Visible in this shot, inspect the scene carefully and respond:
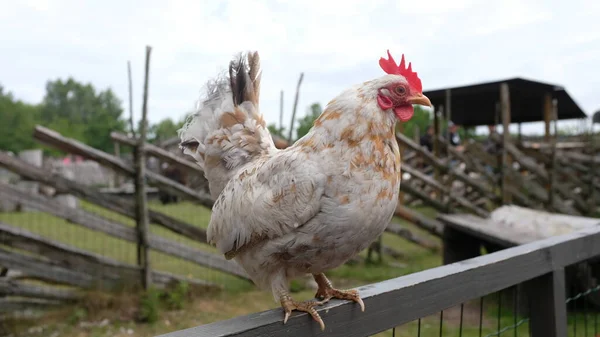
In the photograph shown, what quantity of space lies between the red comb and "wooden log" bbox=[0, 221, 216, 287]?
4.06m

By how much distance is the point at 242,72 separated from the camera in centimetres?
195

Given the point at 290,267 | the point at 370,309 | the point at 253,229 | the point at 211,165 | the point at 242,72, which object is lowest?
the point at 370,309

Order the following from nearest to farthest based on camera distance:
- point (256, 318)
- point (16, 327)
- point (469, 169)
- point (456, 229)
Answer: point (256, 318)
point (16, 327)
point (456, 229)
point (469, 169)

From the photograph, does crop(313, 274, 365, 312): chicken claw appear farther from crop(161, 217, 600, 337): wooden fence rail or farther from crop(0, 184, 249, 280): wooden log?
crop(0, 184, 249, 280): wooden log

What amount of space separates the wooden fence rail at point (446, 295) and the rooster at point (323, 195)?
61mm

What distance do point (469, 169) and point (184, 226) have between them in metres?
6.82

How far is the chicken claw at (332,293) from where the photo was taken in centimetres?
150

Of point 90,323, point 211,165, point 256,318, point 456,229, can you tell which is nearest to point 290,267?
point 256,318

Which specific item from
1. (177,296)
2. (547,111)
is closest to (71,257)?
(177,296)

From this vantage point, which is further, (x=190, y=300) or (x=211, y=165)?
(x=190, y=300)

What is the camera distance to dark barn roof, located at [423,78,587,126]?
10.1 metres

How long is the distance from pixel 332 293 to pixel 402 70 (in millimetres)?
826

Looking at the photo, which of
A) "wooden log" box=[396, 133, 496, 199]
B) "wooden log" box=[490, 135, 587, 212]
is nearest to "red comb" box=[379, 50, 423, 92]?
"wooden log" box=[396, 133, 496, 199]

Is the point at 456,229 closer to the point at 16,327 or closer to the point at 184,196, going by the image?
the point at 184,196
